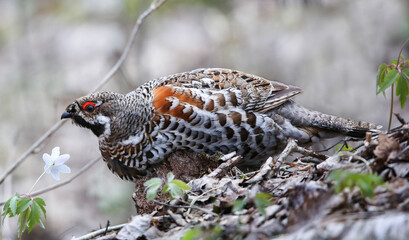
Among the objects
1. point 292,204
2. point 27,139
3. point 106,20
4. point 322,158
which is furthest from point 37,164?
point 292,204

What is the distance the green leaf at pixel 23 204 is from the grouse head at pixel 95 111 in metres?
Result: 1.72

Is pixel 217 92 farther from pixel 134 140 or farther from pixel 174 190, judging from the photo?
pixel 174 190

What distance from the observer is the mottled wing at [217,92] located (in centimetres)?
557

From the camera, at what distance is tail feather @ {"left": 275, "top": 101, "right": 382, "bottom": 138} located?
5.97 meters

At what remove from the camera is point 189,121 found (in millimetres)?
5457

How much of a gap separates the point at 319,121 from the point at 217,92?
1.32 m

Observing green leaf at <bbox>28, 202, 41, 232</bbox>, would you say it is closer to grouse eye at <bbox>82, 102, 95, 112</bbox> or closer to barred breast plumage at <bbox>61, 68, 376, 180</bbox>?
barred breast plumage at <bbox>61, 68, 376, 180</bbox>

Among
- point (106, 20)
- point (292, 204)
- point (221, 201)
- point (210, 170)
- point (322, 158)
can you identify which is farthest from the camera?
point (106, 20)

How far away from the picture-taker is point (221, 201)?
385 centimetres

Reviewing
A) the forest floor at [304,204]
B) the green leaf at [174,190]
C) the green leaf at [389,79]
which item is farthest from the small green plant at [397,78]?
the green leaf at [174,190]

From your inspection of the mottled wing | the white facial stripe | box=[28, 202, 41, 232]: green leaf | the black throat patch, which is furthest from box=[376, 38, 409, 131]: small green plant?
the black throat patch

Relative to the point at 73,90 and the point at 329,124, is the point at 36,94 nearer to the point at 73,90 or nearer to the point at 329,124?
the point at 73,90

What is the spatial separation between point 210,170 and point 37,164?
766 cm

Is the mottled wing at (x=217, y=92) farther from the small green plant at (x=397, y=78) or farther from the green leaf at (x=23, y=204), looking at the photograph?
the green leaf at (x=23, y=204)
